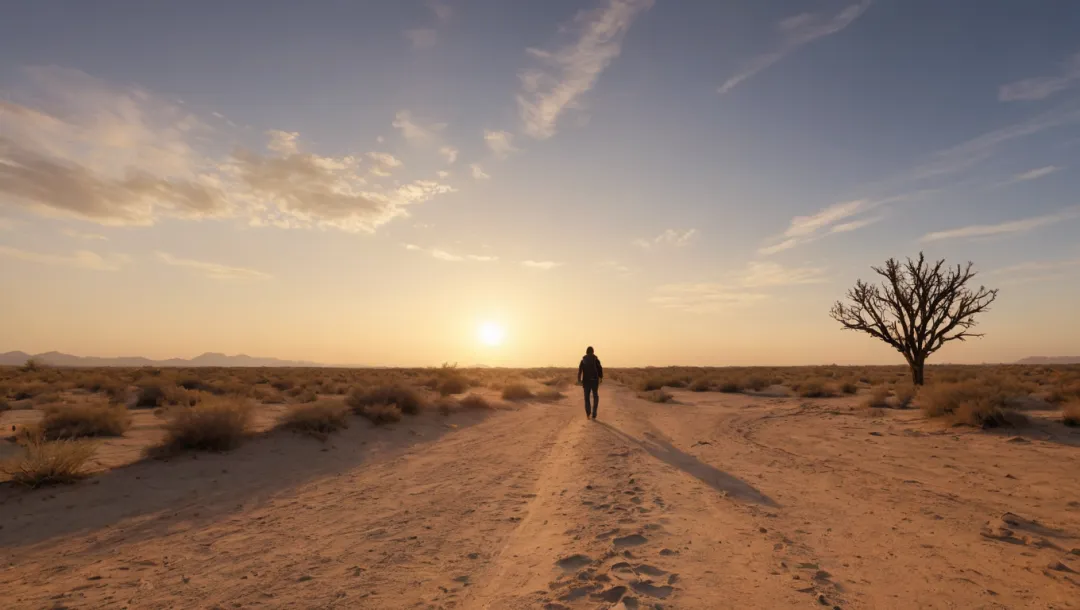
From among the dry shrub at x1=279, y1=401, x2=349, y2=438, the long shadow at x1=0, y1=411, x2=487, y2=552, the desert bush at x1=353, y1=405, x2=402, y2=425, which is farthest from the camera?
the desert bush at x1=353, y1=405, x2=402, y2=425

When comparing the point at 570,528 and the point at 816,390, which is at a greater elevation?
the point at 816,390

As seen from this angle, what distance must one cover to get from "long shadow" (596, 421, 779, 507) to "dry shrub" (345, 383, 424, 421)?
7631mm

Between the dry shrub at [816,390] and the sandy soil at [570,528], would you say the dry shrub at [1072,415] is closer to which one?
the sandy soil at [570,528]

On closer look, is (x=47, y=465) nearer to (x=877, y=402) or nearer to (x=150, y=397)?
(x=150, y=397)

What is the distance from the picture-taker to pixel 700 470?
32.3ft

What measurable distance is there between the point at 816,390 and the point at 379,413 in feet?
74.4

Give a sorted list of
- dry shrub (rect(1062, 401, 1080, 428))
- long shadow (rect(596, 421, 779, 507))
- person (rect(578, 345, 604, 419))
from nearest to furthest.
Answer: long shadow (rect(596, 421, 779, 507)) → dry shrub (rect(1062, 401, 1080, 428)) → person (rect(578, 345, 604, 419))

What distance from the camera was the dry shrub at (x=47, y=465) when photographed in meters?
8.02

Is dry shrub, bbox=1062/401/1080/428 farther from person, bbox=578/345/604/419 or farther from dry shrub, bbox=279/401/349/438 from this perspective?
dry shrub, bbox=279/401/349/438

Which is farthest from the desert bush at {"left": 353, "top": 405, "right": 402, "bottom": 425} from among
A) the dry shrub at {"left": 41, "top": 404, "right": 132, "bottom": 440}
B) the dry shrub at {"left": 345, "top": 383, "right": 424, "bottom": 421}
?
the dry shrub at {"left": 41, "top": 404, "right": 132, "bottom": 440}

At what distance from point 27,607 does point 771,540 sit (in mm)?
7442

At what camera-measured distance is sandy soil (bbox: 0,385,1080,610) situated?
4660 millimetres

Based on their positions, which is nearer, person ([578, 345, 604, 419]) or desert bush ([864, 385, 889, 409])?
person ([578, 345, 604, 419])

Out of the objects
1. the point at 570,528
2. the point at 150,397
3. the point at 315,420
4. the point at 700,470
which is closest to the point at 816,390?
the point at 700,470
